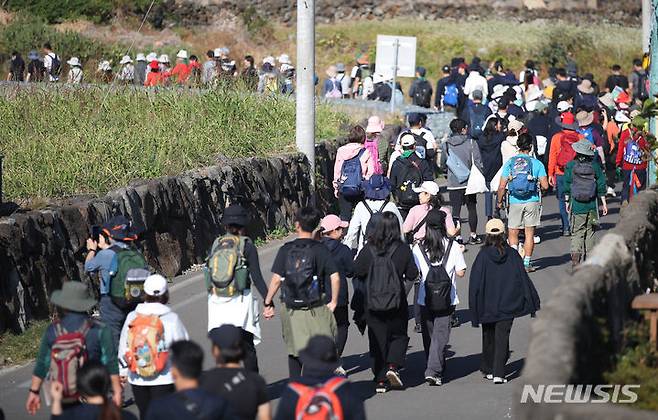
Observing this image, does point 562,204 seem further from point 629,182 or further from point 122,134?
point 122,134

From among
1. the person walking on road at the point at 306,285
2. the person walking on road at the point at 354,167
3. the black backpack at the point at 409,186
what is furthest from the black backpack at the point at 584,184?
the person walking on road at the point at 306,285

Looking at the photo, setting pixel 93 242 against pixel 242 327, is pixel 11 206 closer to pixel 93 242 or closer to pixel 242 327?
pixel 93 242

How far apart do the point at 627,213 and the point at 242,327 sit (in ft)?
10.2

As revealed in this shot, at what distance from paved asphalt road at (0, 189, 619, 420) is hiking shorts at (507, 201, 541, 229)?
0.82 m

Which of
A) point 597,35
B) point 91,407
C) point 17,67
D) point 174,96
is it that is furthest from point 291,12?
point 91,407

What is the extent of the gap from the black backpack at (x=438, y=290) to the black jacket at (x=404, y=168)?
169 inches

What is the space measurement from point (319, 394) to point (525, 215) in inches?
381

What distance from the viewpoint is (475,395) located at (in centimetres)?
1123

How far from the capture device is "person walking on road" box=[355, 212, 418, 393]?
11.0 m

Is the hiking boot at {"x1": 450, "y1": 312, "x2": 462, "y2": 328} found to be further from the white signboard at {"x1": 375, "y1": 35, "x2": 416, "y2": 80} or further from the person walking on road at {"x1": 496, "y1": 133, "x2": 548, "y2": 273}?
the white signboard at {"x1": 375, "y1": 35, "x2": 416, "y2": 80}

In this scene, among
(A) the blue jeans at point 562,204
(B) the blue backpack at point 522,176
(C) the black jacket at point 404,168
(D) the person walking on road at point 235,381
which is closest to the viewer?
(D) the person walking on road at point 235,381

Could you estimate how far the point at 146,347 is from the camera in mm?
9000

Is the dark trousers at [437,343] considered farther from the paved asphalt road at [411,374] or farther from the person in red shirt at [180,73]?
the person in red shirt at [180,73]

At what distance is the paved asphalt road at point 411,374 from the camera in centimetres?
1072
